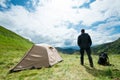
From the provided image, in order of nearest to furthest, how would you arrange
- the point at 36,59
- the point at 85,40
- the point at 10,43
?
the point at 85,40 → the point at 36,59 → the point at 10,43

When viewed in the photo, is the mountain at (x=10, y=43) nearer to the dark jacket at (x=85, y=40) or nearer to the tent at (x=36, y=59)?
the tent at (x=36, y=59)

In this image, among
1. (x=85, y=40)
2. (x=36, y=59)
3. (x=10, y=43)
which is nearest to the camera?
(x=85, y=40)

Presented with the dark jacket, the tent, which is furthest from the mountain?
the dark jacket

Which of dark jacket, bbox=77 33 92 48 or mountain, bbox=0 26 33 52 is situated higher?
mountain, bbox=0 26 33 52

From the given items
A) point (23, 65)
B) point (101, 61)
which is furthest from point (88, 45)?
point (23, 65)

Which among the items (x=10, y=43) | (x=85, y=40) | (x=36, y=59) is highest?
(x=10, y=43)

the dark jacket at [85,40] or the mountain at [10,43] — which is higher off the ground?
the mountain at [10,43]

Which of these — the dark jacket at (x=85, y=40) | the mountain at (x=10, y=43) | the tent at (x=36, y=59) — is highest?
the mountain at (x=10, y=43)

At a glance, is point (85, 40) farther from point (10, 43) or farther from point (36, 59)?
point (10, 43)

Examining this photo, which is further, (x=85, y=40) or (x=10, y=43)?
(x=10, y=43)

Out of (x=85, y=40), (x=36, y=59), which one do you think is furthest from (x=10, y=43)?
(x=85, y=40)

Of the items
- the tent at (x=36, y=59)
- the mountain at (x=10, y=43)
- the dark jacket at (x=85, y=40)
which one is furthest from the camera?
the mountain at (x=10, y=43)

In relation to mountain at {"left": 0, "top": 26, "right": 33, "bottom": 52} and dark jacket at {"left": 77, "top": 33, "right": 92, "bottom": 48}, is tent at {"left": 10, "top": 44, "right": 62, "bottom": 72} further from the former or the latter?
mountain at {"left": 0, "top": 26, "right": 33, "bottom": 52}

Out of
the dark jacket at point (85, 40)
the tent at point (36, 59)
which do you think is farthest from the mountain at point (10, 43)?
the dark jacket at point (85, 40)
